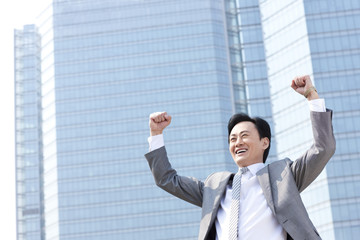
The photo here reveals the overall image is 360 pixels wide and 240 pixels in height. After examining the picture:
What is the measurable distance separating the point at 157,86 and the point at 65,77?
13071 millimetres

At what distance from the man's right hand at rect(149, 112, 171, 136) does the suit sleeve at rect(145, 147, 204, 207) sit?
0.14m

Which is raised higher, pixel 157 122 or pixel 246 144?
pixel 157 122

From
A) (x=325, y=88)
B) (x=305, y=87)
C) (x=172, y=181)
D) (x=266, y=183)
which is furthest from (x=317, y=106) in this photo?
(x=325, y=88)

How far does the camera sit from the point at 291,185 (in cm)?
507

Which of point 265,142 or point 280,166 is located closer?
point 280,166

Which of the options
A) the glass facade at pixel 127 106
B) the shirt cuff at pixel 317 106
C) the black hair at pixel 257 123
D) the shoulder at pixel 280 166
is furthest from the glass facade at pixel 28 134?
A: the shirt cuff at pixel 317 106

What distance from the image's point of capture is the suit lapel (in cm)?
504

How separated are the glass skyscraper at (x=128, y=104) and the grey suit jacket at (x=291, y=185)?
76156 millimetres

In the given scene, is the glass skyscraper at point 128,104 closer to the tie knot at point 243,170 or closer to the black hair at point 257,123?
the black hair at point 257,123

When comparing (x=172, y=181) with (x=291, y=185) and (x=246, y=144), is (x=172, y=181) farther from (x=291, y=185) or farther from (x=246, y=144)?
(x=291, y=185)

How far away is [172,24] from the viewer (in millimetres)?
100062

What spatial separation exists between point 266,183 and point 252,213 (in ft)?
0.80

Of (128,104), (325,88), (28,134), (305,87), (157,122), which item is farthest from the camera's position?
(28,134)

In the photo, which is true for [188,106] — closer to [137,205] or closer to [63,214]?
[137,205]
